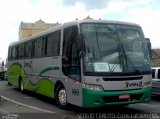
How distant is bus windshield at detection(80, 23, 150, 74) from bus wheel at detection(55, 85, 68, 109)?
221cm

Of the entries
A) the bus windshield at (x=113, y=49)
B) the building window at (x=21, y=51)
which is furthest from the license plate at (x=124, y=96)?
the building window at (x=21, y=51)

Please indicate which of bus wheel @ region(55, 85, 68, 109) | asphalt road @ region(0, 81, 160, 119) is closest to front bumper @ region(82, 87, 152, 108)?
asphalt road @ region(0, 81, 160, 119)

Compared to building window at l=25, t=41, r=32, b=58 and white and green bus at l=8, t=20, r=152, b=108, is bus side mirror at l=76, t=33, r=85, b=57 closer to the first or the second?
white and green bus at l=8, t=20, r=152, b=108

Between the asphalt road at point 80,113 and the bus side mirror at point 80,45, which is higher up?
the bus side mirror at point 80,45

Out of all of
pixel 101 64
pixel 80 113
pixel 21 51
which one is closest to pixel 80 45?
pixel 101 64

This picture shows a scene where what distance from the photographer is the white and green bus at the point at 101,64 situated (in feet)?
36.6

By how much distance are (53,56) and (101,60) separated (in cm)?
342

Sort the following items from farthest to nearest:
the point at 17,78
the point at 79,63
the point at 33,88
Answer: the point at 17,78 < the point at 33,88 < the point at 79,63

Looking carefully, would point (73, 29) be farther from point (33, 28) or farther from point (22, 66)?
point (33, 28)

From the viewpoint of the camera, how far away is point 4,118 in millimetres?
10883

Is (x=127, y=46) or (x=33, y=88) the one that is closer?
(x=127, y=46)

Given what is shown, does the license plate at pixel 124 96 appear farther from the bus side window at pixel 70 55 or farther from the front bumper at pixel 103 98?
the bus side window at pixel 70 55

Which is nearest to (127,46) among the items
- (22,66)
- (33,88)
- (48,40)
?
(48,40)

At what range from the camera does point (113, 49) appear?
38.1 feet
